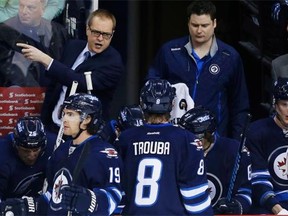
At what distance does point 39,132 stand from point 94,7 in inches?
59.8

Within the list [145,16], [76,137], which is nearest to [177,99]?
[76,137]

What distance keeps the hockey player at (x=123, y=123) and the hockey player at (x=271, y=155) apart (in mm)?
797

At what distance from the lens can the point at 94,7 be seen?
11.6 meters

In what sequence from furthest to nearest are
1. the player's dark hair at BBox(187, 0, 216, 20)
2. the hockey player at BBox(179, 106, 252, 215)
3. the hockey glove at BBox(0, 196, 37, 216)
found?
the player's dark hair at BBox(187, 0, 216, 20)
the hockey player at BBox(179, 106, 252, 215)
the hockey glove at BBox(0, 196, 37, 216)

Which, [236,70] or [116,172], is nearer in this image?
[116,172]

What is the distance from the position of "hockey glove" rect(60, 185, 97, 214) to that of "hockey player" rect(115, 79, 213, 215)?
1.08 ft

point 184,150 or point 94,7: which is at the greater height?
point 94,7

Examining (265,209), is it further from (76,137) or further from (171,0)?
(171,0)

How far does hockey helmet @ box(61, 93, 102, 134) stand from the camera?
962 centimetres

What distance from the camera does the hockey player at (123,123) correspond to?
10922 mm

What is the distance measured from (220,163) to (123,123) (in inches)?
33.1

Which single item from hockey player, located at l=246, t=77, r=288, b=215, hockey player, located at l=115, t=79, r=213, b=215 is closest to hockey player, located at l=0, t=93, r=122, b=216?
hockey player, located at l=115, t=79, r=213, b=215

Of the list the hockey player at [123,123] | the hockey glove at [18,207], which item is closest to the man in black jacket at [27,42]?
the hockey player at [123,123]

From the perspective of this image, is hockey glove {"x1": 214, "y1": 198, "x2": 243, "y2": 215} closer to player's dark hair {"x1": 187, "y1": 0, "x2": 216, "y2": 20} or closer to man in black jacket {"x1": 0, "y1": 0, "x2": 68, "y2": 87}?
player's dark hair {"x1": 187, "y1": 0, "x2": 216, "y2": 20}
